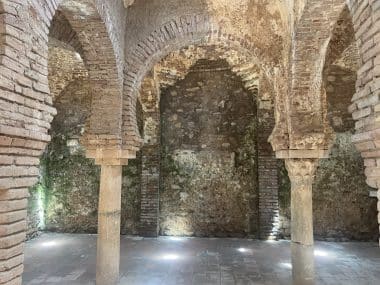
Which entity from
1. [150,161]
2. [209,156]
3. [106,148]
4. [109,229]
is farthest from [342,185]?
[106,148]

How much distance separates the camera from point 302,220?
5.99 m

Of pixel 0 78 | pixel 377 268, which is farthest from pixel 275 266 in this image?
pixel 0 78

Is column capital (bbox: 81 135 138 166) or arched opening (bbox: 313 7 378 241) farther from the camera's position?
arched opening (bbox: 313 7 378 241)

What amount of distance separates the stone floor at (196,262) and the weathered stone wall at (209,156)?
2.30 ft

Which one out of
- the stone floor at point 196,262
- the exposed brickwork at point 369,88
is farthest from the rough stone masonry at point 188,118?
the stone floor at point 196,262

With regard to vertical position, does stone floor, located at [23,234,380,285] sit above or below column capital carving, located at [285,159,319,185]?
below

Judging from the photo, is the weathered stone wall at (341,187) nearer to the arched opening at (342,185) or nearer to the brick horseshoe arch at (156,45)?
the arched opening at (342,185)

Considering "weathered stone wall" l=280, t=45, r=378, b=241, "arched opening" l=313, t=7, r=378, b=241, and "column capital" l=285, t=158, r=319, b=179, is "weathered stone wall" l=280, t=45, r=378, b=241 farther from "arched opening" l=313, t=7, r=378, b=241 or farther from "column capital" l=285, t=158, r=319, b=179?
"column capital" l=285, t=158, r=319, b=179

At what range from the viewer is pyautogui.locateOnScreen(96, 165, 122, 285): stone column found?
18.8ft

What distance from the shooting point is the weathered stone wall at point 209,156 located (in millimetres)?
10195

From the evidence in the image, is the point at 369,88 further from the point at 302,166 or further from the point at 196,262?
the point at 196,262

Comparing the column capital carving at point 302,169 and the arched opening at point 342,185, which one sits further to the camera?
the arched opening at point 342,185

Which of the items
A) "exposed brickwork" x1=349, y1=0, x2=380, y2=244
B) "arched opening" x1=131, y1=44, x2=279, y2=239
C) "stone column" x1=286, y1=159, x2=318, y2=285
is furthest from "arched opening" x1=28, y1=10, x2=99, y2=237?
"exposed brickwork" x1=349, y1=0, x2=380, y2=244

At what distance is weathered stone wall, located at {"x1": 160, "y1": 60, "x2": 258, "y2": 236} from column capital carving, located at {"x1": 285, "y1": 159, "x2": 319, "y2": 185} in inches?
164
